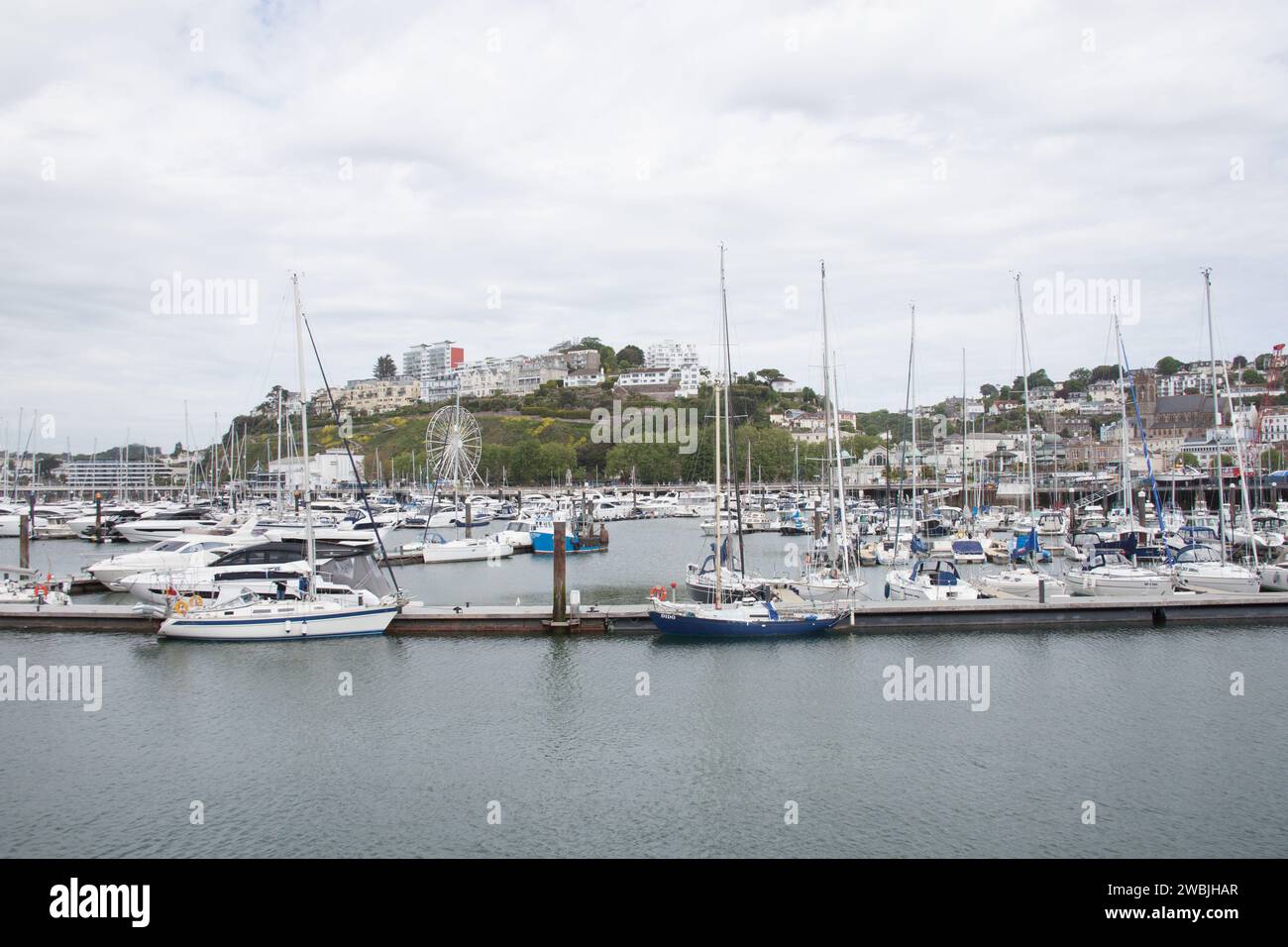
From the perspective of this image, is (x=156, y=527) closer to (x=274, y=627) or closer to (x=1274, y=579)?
(x=274, y=627)

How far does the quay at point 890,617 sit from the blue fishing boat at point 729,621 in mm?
1125

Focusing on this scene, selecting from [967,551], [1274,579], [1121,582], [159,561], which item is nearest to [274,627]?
[159,561]

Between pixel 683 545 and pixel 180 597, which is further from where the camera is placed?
pixel 683 545

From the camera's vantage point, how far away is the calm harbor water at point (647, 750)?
571 inches

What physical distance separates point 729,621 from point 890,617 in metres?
5.23

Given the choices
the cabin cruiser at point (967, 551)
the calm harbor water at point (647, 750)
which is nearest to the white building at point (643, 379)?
the cabin cruiser at point (967, 551)

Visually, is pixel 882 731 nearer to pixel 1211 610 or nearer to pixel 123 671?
pixel 1211 610

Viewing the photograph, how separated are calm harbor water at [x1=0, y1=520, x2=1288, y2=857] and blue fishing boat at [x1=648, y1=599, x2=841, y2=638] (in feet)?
1.64

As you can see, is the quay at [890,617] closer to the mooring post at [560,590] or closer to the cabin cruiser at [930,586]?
the mooring post at [560,590]

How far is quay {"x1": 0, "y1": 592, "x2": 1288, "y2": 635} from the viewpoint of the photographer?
28375mm

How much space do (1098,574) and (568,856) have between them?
80.9 feet

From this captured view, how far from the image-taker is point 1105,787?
636 inches
